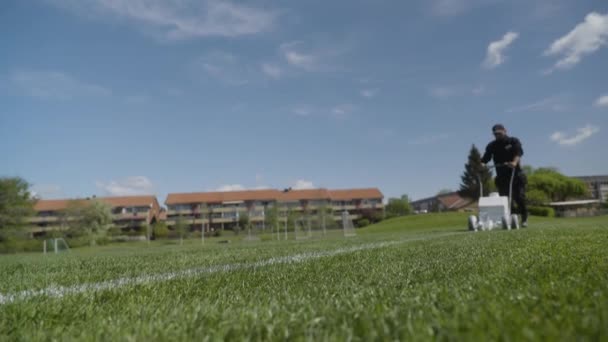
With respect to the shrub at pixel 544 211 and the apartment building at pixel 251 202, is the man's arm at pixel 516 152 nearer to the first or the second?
the shrub at pixel 544 211

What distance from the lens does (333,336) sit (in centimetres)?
123

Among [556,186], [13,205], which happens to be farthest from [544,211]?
[13,205]

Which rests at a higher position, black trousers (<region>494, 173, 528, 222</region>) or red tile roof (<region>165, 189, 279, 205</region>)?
red tile roof (<region>165, 189, 279, 205</region>)

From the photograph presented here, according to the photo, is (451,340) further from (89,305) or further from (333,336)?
(89,305)

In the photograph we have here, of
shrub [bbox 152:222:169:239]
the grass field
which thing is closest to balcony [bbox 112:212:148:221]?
shrub [bbox 152:222:169:239]

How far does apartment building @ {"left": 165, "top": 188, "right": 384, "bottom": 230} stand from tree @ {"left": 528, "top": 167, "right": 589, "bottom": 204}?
32476 mm

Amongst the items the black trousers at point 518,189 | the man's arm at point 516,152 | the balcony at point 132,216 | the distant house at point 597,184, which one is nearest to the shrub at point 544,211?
the black trousers at point 518,189


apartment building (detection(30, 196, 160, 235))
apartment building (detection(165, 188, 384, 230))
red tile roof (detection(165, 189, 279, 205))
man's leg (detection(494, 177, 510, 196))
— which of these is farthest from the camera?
red tile roof (detection(165, 189, 279, 205))

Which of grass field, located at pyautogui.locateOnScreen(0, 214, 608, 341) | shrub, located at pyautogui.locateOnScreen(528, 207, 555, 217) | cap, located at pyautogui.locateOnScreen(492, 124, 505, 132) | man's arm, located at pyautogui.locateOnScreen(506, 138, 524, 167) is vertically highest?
cap, located at pyautogui.locateOnScreen(492, 124, 505, 132)

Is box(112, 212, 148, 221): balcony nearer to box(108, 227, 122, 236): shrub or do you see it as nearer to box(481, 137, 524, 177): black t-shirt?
box(108, 227, 122, 236): shrub

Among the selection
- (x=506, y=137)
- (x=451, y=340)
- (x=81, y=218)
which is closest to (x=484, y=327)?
(x=451, y=340)

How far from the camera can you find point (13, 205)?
187ft

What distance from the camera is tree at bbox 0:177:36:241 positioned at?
2163 inches

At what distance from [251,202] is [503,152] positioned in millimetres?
93652
